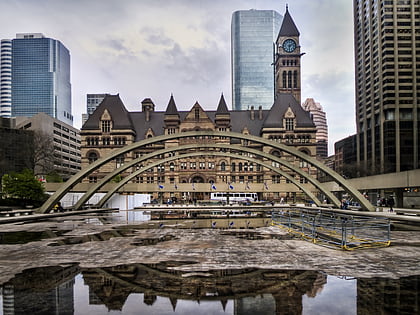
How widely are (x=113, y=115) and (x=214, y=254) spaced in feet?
255

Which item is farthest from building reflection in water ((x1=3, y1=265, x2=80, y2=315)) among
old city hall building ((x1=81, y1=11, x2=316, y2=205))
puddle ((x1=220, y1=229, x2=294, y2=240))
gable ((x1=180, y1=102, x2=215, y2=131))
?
gable ((x1=180, y1=102, x2=215, y2=131))

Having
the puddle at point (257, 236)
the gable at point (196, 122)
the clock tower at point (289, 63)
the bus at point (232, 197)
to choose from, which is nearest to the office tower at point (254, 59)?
the clock tower at point (289, 63)

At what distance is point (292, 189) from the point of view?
175ft

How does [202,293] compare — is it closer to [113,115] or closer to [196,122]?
[196,122]

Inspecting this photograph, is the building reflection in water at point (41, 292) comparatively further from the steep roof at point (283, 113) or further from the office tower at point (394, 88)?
the office tower at point (394, 88)

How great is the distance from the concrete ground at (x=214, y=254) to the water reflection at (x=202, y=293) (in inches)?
35.2

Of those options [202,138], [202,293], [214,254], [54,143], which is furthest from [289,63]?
[202,293]

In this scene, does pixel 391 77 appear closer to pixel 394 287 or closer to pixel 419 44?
pixel 419 44

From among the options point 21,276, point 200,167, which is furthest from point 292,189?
point 21,276

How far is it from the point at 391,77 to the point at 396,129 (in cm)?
1277

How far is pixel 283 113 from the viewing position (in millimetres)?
83000

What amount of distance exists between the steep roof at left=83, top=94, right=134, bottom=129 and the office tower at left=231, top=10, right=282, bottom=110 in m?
102

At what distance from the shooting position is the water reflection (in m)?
7.36

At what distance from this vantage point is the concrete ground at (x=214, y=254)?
1121 cm
